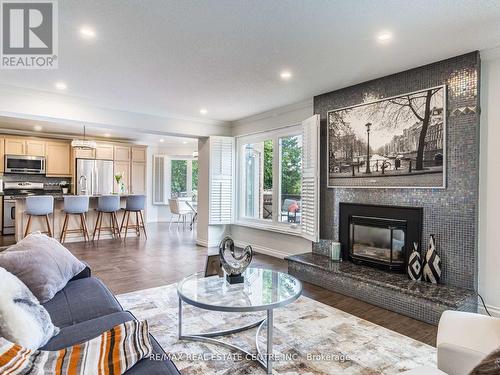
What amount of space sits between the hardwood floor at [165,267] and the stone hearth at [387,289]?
0.08m

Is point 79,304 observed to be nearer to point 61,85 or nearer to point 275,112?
point 61,85

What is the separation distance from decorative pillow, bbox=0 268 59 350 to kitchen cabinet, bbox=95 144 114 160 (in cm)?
747

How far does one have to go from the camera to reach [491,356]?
3.33 feet

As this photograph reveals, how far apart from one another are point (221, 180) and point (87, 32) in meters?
3.73

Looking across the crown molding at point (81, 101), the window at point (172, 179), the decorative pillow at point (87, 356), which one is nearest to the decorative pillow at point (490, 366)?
the decorative pillow at point (87, 356)

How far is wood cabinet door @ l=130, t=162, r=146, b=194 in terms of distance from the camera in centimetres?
915

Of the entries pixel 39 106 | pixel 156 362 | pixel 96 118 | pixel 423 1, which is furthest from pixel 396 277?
pixel 39 106

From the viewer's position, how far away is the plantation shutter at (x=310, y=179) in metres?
4.25

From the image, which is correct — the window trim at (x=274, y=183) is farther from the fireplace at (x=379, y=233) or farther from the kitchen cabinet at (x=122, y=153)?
the kitchen cabinet at (x=122, y=153)

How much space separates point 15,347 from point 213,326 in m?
1.65

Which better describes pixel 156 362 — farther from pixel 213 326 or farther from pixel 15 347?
pixel 213 326

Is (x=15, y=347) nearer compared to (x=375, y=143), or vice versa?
(x=15, y=347)

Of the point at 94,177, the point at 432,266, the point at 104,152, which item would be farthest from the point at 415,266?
the point at 104,152

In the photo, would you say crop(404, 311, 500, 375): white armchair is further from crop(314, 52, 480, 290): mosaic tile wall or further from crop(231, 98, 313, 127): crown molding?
crop(231, 98, 313, 127): crown molding
